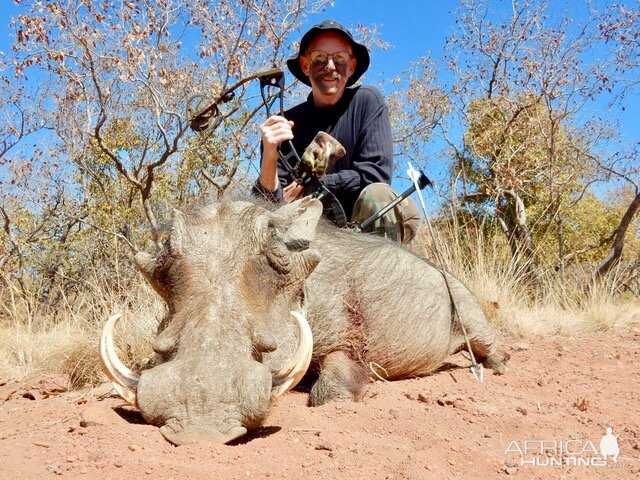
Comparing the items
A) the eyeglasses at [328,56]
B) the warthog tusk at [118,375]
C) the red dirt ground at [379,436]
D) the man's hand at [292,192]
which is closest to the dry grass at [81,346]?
the red dirt ground at [379,436]

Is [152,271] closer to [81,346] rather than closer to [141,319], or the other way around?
[141,319]

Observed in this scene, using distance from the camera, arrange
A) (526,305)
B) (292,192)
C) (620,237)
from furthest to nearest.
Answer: (620,237), (526,305), (292,192)

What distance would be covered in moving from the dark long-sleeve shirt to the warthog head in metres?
1.31

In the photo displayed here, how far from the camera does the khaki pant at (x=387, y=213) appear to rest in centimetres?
414

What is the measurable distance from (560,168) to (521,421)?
7813 millimetres

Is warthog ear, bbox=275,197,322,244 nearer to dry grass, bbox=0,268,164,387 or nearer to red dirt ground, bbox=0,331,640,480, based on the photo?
red dirt ground, bbox=0,331,640,480

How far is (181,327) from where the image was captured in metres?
2.33

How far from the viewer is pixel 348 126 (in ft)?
15.1

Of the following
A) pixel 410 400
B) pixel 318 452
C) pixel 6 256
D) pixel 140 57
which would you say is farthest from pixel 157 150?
pixel 318 452

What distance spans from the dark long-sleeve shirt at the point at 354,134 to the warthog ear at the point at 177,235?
175 centimetres

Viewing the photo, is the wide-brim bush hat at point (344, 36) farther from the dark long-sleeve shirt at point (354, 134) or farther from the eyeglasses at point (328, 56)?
the dark long-sleeve shirt at point (354, 134)

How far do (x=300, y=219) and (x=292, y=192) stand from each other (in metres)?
1.11

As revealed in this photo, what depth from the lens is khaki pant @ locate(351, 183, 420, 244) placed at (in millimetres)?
4137

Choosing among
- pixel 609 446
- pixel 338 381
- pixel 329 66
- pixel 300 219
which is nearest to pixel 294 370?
pixel 338 381
